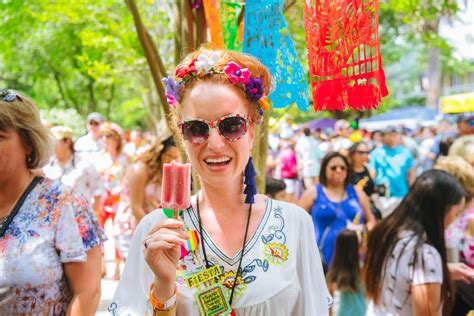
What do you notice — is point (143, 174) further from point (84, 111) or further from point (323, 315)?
point (84, 111)

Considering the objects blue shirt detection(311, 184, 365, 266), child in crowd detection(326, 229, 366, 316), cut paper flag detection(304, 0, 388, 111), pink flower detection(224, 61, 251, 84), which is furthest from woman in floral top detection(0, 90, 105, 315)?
blue shirt detection(311, 184, 365, 266)

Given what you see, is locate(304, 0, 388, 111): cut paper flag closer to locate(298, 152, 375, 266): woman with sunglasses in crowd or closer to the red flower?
the red flower

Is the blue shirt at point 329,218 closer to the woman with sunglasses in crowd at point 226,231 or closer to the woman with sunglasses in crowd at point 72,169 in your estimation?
the woman with sunglasses in crowd at point 72,169

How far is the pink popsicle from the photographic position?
2047 millimetres

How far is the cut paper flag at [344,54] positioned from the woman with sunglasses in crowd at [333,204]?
3609 mm

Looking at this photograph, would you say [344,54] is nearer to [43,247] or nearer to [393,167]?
[43,247]

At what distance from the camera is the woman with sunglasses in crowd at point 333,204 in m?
6.19

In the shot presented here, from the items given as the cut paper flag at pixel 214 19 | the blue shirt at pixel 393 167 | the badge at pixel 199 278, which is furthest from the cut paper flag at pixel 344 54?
the blue shirt at pixel 393 167

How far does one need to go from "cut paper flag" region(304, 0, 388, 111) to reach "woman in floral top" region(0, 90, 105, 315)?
4.19 feet

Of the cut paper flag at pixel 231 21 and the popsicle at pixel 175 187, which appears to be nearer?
the popsicle at pixel 175 187

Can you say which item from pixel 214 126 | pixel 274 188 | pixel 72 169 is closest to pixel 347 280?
pixel 274 188

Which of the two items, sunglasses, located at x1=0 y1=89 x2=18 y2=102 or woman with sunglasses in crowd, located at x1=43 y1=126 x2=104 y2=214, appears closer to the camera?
sunglasses, located at x1=0 y1=89 x2=18 y2=102

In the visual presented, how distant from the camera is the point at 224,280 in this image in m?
2.24

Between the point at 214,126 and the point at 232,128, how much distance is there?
7 centimetres
